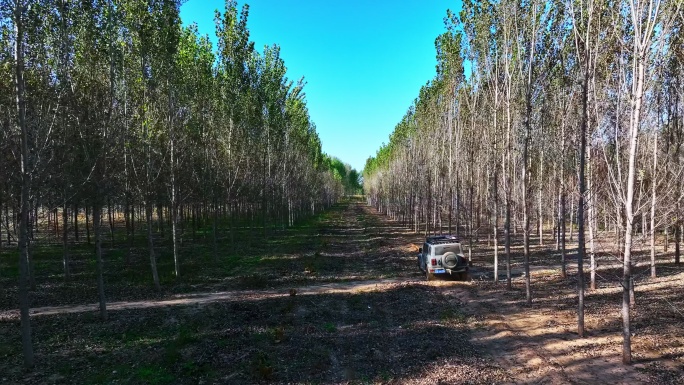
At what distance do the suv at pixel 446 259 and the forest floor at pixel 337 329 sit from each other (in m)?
0.62

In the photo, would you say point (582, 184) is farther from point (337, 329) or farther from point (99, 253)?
point (99, 253)

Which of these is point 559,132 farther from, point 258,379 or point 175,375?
point 175,375

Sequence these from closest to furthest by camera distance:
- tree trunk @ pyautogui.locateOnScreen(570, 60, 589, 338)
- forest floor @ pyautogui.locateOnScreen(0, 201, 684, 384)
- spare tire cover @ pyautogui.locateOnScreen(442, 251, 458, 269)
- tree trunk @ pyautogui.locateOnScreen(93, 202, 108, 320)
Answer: forest floor @ pyautogui.locateOnScreen(0, 201, 684, 384), tree trunk @ pyautogui.locateOnScreen(570, 60, 589, 338), tree trunk @ pyautogui.locateOnScreen(93, 202, 108, 320), spare tire cover @ pyautogui.locateOnScreen(442, 251, 458, 269)

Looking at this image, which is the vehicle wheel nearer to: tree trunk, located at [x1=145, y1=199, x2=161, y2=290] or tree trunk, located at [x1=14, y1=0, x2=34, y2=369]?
tree trunk, located at [x1=145, y1=199, x2=161, y2=290]

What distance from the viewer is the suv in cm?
1939

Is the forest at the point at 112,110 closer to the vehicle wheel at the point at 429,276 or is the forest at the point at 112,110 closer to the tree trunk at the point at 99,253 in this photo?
the tree trunk at the point at 99,253

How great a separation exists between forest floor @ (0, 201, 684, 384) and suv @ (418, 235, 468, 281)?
62cm

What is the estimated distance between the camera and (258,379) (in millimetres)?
9391

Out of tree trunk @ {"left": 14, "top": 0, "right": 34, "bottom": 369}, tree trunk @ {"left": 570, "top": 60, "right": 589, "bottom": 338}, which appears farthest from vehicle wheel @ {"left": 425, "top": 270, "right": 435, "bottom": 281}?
tree trunk @ {"left": 14, "top": 0, "right": 34, "bottom": 369}

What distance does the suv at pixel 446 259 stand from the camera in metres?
19.4

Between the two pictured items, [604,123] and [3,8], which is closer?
[3,8]

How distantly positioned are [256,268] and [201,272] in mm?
3256

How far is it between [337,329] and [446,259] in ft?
27.7

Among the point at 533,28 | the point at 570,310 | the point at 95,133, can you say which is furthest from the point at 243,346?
the point at 533,28
